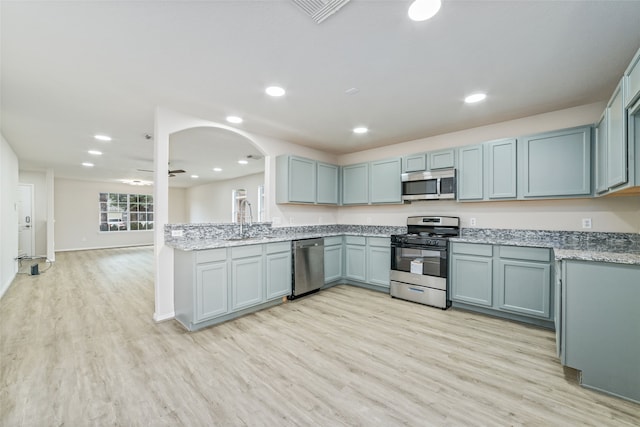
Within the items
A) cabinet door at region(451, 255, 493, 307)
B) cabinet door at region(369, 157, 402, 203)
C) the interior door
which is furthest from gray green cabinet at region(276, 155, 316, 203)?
the interior door

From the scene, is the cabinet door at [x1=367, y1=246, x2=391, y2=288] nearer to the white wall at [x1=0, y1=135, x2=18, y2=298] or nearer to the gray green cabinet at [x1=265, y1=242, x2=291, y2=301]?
the gray green cabinet at [x1=265, y1=242, x2=291, y2=301]

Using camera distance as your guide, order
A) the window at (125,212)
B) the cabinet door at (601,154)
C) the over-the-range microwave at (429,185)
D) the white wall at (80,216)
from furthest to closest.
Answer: the window at (125,212) < the white wall at (80,216) < the over-the-range microwave at (429,185) < the cabinet door at (601,154)

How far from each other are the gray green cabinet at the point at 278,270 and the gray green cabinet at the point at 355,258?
1.25 meters

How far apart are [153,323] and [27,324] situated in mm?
1412

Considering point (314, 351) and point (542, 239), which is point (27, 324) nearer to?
point (314, 351)

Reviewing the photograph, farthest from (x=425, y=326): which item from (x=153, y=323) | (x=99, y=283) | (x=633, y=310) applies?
(x=99, y=283)

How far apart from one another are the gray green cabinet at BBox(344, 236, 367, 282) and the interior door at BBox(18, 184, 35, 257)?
8.58 meters

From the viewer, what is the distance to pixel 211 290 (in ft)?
9.80

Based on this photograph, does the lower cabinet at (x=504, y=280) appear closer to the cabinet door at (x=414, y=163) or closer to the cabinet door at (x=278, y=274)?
the cabinet door at (x=414, y=163)

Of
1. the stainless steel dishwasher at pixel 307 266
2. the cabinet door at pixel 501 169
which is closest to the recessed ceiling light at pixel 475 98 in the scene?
the cabinet door at pixel 501 169

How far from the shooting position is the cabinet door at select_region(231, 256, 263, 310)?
321 cm

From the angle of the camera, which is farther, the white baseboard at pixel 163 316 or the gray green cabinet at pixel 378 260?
the gray green cabinet at pixel 378 260

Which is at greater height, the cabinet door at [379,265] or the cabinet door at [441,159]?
the cabinet door at [441,159]

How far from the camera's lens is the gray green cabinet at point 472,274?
327 cm
